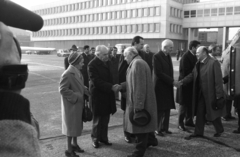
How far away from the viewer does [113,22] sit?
65.3 metres

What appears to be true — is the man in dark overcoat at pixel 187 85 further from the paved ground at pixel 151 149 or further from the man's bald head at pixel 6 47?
the man's bald head at pixel 6 47

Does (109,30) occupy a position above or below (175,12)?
below

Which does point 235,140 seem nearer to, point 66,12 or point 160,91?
point 160,91

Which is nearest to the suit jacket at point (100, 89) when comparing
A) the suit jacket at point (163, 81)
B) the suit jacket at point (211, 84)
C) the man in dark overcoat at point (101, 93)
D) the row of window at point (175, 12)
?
the man in dark overcoat at point (101, 93)

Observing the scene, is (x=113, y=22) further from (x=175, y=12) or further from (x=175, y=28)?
(x=175, y=28)

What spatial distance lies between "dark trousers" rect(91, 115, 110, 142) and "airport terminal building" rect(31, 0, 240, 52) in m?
51.5

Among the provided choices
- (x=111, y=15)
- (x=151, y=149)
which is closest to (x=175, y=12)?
(x=111, y=15)

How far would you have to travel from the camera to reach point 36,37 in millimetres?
93812

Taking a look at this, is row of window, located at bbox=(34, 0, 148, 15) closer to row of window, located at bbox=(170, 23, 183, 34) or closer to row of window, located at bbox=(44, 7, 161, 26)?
row of window, located at bbox=(44, 7, 161, 26)

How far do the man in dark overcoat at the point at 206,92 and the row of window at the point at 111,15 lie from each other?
174ft

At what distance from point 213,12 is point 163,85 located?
5522cm

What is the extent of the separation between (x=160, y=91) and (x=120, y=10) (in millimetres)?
60282

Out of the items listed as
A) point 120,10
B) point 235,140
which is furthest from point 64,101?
point 120,10

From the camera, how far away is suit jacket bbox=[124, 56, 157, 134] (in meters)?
4.41
